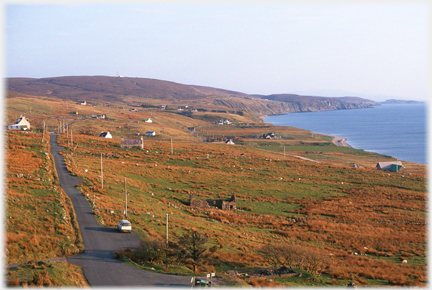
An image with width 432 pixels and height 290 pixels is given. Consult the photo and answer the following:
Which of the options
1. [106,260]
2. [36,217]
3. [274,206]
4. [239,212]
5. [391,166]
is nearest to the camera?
[106,260]

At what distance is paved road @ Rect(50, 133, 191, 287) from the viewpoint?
1675 centimetres

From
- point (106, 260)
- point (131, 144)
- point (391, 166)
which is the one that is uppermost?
point (131, 144)

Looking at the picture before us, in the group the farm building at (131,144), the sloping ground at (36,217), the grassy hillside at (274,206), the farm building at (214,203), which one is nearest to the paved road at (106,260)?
the sloping ground at (36,217)

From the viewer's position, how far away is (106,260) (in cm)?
1922

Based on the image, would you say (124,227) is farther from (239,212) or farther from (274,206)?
(274,206)

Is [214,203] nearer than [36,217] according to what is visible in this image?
No

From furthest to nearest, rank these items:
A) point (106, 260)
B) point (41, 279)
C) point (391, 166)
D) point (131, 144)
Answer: point (391, 166) → point (131, 144) → point (106, 260) → point (41, 279)

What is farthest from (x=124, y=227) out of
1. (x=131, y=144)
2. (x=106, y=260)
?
(x=131, y=144)

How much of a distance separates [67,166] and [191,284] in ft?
103

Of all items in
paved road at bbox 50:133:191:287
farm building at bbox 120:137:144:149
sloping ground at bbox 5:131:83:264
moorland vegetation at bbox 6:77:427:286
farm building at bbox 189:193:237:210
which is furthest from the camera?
farm building at bbox 120:137:144:149

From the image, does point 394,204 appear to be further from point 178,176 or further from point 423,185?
point 178,176

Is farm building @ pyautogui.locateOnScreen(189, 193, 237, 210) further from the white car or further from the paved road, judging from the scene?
the white car

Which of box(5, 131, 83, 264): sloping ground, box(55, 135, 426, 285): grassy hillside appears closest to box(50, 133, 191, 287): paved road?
box(5, 131, 83, 264): sloping ground

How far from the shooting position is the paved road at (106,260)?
659 inches
